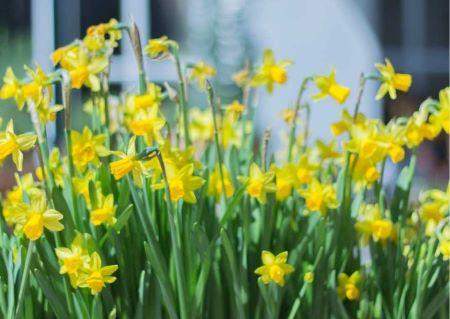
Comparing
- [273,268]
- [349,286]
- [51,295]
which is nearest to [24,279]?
[51,295]

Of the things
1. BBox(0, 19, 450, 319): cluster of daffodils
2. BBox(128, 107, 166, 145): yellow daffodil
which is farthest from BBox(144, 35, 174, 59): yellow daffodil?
BBox(128, 107, 166, 145): yellow daffodil

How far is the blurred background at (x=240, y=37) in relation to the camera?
514 cm

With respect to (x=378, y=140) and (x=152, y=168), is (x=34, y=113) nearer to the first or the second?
(x=152, y=168)

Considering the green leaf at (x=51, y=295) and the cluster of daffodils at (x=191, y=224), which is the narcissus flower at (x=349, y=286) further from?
the green leaf at (x=51, y=295)

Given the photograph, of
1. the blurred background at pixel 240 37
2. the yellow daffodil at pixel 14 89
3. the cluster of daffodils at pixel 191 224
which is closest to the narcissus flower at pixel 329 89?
the cluster of daffodils at pixel 191 224

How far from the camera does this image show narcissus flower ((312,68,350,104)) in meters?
1.16

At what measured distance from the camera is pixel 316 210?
110 centimetres

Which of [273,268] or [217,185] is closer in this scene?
[273,268]

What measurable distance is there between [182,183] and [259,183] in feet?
0.33

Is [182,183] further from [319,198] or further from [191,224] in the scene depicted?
[319,198]

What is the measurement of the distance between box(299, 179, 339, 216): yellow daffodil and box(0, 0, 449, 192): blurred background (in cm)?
374

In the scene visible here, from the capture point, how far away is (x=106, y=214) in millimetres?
963

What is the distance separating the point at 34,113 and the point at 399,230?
46 cm

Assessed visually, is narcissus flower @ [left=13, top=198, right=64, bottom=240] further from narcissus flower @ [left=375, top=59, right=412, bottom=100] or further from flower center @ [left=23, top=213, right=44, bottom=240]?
narcissus flower @ [left=375, top=59, right=412, bottom=100]
